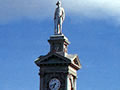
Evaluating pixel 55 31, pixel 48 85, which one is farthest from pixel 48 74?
pixel 55 31

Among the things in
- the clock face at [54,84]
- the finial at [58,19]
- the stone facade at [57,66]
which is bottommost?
the clock face at [54,84]

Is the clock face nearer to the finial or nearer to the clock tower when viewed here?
the clock tower

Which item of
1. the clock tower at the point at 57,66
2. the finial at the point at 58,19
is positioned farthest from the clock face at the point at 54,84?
the finial at the point at 58,19

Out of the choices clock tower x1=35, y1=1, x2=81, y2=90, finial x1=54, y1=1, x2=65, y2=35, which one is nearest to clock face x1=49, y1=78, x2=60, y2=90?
clock tower x1=35, y1=1, x2=81, y2=90

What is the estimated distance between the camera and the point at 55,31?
62906mm

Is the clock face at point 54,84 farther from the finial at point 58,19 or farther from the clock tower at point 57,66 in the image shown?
the finial at point 58,19

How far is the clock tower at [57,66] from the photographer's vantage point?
59.7 meters

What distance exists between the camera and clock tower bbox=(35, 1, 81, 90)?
59.7m

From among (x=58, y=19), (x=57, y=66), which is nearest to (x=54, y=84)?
(x=57, y=66)

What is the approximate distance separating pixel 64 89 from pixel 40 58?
4.86 m

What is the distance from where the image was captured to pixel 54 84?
198 ft

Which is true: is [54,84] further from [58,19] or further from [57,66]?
[58,19]

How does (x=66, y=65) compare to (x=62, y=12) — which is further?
(x=62, y=12)

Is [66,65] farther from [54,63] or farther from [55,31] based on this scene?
[55,31]
